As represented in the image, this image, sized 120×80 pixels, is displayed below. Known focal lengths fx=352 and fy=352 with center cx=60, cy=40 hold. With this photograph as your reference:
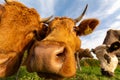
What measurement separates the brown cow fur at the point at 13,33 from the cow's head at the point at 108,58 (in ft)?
37.2

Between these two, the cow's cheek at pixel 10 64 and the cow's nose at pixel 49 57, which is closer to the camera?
the cow's nose at pixel 49 57

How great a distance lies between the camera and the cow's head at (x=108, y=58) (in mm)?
19938

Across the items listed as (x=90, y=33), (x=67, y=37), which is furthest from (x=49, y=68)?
(x=90, y=33)

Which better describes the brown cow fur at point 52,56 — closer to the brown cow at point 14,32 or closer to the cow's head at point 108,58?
the brown cow at point 14,32

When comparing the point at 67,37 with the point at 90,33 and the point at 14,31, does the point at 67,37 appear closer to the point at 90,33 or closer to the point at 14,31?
the point at 14,31

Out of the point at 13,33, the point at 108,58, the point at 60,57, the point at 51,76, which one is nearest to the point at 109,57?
the point at 108,58

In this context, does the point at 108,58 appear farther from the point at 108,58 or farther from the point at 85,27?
the point at 85,27

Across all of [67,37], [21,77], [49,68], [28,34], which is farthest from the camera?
[21,77]

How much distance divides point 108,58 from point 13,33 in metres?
13.0

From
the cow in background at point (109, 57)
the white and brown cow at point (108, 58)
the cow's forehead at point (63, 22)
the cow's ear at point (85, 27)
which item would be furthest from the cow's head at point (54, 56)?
the white and brown cow at point (108, 58)

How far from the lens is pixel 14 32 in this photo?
27.8 feet

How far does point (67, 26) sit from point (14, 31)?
4.22ft

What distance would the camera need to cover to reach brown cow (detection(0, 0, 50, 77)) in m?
8.37

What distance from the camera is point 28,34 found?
8789mm
